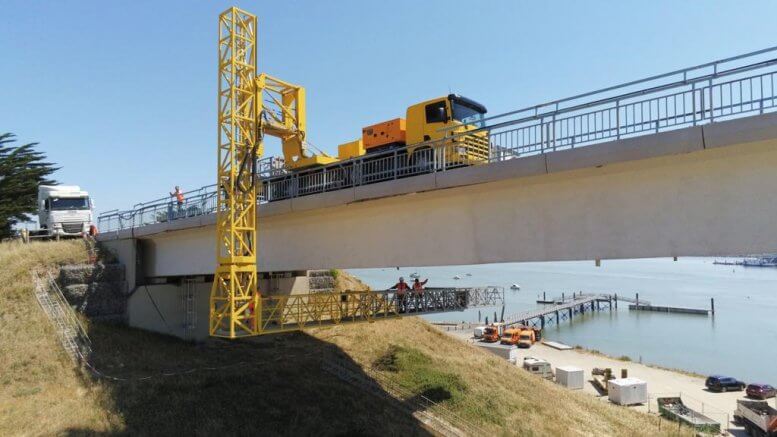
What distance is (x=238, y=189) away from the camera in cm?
1780

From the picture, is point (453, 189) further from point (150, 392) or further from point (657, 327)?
point (657, 327)

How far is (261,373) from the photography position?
21.2m

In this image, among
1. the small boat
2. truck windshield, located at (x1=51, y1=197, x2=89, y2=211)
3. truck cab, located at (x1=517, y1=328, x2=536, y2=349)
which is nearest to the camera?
the small boat

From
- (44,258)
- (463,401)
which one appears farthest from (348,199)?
(44,258)

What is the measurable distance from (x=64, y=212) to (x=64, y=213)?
2.6 inches

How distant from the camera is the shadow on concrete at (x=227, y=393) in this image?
16.0 m

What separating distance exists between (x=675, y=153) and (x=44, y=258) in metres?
27.4

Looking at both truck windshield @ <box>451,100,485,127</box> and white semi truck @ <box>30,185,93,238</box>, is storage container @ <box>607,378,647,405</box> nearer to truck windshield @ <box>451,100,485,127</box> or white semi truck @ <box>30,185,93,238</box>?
truck windshield @ <box>451,100,485,127</box>

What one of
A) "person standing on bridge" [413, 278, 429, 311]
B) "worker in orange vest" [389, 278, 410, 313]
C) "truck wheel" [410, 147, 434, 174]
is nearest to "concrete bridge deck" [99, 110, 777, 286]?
"truck wheel" [410, 147, 434, 174]

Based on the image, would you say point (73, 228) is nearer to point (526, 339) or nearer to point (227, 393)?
point (227, 393)

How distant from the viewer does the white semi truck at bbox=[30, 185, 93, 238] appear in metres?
30.1

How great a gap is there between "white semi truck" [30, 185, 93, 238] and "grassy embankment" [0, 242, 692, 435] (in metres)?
3.55

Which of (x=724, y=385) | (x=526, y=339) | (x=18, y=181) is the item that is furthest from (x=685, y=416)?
(x=18, y=181)

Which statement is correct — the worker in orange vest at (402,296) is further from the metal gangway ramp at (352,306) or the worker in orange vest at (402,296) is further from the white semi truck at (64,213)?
the white semi truck at (64,213)
